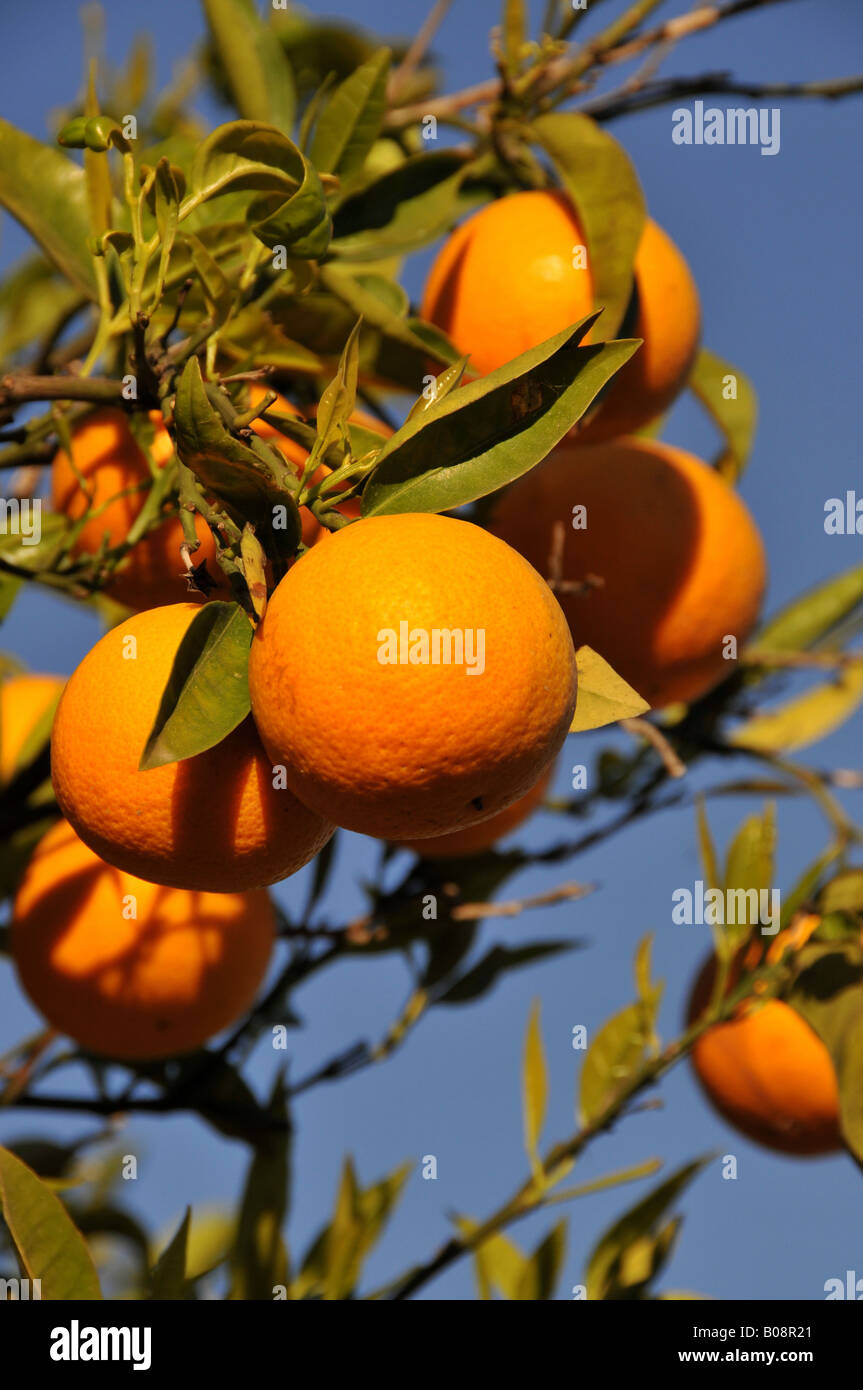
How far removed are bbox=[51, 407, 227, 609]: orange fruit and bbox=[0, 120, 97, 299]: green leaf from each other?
0.47 feet

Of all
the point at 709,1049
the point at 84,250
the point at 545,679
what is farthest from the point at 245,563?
the point at 709,1049

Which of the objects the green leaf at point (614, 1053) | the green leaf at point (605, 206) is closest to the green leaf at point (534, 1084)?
the green leaf at point (614, 1053)

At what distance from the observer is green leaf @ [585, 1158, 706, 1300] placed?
5.34 ft

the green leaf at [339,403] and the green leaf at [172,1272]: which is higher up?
the green leaf at [339,403]

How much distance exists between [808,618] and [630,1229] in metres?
0.94

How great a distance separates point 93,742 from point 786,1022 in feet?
4.07

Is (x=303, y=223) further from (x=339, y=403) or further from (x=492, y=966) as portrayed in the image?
(x=492, y=966)

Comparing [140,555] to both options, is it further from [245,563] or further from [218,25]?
[218,25]

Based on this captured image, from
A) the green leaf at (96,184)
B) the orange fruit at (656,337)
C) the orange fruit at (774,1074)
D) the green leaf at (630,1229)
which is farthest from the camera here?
the orange fruit at (774,1074)

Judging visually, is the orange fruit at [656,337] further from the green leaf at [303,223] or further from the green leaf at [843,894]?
the green leaf at [843,894]

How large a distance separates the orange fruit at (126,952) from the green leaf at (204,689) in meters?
0.64

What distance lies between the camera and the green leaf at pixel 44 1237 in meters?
1.06

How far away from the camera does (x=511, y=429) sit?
34.1 inches

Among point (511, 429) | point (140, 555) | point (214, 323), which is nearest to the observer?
point (511, 429)
